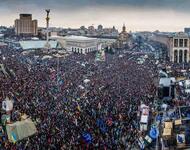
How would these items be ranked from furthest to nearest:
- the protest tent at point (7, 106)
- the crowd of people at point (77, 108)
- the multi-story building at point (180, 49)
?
the multi-story building at point (180, 49)
the protest tent at point (7, 106)
the crowd of people at point (77, 108)

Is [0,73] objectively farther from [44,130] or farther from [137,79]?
[44,130]

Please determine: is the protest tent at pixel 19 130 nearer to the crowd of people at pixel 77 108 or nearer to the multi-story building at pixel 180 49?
the crowd of people at pixel 77 108

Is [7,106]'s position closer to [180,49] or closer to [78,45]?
[180,49]

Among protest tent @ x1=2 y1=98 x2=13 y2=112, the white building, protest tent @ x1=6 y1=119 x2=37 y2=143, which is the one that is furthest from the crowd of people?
the white building

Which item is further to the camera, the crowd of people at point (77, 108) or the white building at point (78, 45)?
the white building at point (78, 45)

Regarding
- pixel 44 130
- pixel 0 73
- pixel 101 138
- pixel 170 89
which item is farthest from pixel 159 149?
pixel 0 73

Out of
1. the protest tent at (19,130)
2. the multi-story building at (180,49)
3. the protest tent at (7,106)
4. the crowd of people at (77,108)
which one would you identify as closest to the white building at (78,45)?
the multi-story building at (180,49)

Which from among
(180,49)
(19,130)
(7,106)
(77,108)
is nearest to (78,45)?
(180,49)

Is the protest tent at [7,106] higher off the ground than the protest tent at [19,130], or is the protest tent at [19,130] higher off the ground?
the protest tent at [7,106]
